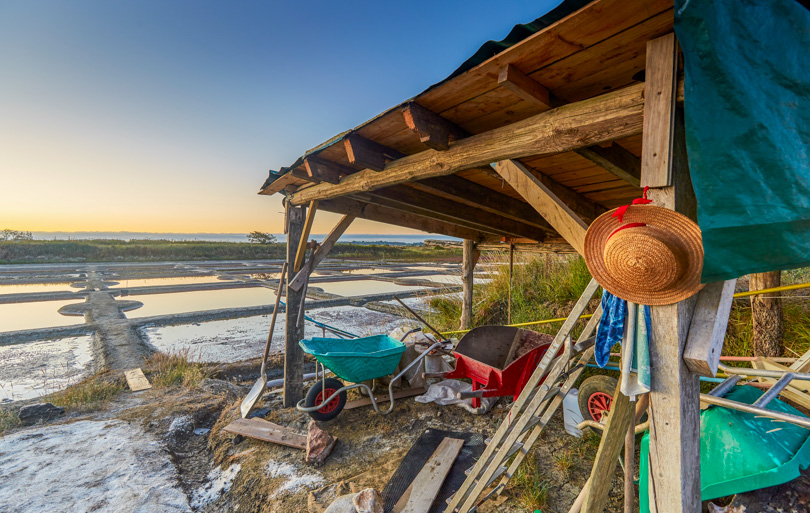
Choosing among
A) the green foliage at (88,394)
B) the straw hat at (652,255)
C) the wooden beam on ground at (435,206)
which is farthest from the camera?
the green foliage at (88,394)

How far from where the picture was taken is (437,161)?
→ 2.17 metres

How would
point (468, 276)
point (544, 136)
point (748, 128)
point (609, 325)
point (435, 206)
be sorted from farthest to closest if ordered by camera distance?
1. point (468, 276)
2. point (435, 206)
3. point (544, 136)
4. point (609, 325)
5. point (748, 128)

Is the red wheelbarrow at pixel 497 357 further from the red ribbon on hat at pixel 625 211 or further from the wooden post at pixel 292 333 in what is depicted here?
the red ribbon on hat at pixel 625 211

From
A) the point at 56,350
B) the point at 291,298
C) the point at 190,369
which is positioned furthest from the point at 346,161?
the point at 56,350

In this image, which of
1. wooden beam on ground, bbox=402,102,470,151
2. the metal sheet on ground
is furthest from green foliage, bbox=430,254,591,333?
wooden beam on ground, bbox=402,102,470,151

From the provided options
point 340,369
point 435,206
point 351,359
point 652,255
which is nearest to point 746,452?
point 652,255

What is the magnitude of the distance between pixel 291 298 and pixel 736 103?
3.72 meters

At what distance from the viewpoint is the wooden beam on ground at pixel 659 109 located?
114cm

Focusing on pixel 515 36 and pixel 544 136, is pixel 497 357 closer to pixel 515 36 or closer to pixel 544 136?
pixel 544 136

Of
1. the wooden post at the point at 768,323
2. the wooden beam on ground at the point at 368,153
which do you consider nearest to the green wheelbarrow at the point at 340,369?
the wooden beam on ground at the point at 368,153

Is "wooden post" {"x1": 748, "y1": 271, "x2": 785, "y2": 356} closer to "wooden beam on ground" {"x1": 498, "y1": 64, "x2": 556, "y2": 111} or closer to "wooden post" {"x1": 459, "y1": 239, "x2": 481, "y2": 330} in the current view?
"wooden beam on ground" {"x1": 498, "y1": 64, "x2": 556, "y2": 111}

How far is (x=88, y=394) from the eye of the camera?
150 inches

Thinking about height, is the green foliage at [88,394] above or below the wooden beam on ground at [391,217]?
below

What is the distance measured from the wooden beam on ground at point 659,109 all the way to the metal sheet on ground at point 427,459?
92.6 inches
